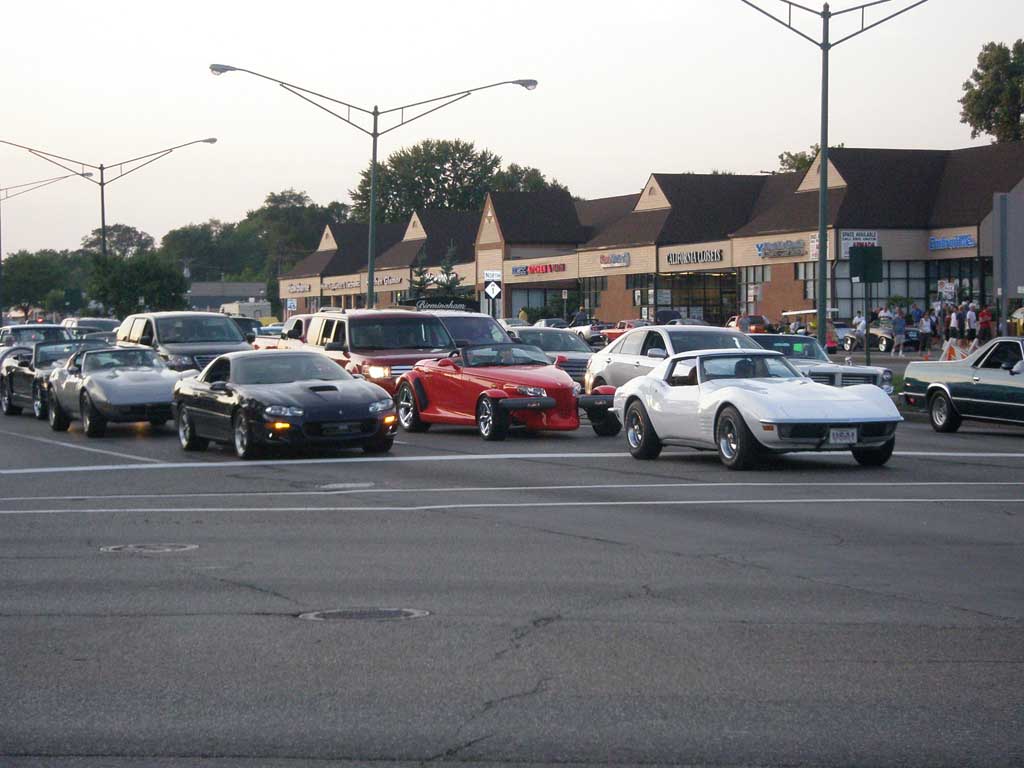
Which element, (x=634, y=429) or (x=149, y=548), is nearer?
(x=149, y=548)

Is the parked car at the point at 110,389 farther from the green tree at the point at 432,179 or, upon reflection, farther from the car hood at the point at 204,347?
the green tree at the point at 432,179

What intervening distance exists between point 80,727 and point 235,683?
892mm

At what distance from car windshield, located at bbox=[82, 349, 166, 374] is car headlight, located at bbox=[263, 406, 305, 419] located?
669cm

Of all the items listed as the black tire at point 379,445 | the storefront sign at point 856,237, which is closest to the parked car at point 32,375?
the black tire at point 379,445

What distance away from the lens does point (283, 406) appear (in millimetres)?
19312

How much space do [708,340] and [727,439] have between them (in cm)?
727

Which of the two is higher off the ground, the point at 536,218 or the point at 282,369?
the point at 536,218

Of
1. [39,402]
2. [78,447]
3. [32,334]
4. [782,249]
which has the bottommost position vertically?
[78,447]

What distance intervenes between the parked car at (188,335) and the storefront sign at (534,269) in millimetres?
60411

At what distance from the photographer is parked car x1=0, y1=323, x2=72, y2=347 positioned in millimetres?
36625

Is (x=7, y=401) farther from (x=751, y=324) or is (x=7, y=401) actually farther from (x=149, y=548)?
(x=751, y=324)

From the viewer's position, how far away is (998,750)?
5797mm

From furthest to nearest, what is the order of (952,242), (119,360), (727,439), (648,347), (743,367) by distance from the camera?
(952,242) < (648,347) < (119,360) < (743,367) < (727,439)

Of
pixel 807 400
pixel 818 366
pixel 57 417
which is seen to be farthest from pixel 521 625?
pixel 57 417
